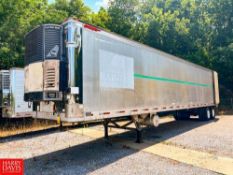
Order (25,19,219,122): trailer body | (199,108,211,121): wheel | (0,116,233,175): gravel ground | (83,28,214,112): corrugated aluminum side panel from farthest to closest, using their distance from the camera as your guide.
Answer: (199,108,211,121): wheel → (83,28,214,112): corrugated aluminum side panel → (25,19,219,122): trailer body → (0,116,233,175): gravel ground

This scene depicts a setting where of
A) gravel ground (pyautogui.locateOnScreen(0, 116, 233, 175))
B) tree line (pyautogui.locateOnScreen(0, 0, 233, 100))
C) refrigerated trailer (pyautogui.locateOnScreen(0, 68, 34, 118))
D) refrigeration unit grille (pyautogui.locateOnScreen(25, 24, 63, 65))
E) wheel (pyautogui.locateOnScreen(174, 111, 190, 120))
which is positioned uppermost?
tree line (pyautogui.locateOnScreen(0, 0, 233, 100))

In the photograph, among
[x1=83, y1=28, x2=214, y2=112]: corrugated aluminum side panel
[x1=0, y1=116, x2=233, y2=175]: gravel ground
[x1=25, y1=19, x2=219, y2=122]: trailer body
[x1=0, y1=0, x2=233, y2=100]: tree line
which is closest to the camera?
[x1=0, y1=116, x2=233, y2=175]: gravel ground

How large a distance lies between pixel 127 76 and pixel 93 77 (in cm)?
190

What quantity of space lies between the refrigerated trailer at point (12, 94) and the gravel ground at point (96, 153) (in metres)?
1.92

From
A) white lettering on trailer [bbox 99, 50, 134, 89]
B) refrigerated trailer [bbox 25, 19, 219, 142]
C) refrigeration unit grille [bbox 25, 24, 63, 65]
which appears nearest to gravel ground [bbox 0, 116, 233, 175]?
refrigerated trailer [bbox 25, 19, 219, 142]

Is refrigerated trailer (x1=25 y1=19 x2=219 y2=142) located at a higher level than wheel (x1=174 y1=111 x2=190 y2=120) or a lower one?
higher

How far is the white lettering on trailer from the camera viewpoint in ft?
26.3

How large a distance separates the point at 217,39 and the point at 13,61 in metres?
23.5

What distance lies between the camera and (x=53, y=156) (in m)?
8.34

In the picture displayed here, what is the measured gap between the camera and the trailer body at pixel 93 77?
23.1ft

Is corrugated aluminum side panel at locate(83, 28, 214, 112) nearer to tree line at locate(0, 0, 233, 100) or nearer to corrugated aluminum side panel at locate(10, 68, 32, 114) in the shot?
corrugated aluminum side panel at locate(10, 68, 32, 114)

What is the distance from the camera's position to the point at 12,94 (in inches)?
518

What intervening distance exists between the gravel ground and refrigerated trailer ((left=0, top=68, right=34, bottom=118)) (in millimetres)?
1919

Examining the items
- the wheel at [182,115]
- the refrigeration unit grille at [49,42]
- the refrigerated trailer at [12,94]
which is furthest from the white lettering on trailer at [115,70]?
the wheel at [182,115]
